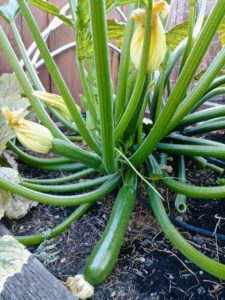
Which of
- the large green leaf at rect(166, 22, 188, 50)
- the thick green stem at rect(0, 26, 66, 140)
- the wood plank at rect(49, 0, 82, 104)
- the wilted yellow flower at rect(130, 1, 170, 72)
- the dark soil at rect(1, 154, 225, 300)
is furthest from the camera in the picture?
the wood plank at rect(49, 0, 82, 104)

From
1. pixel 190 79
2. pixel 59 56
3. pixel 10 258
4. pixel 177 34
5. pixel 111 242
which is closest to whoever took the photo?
pixel 10 258

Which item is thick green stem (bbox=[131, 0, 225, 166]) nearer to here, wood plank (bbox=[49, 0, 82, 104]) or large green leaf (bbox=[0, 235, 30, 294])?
large green leaf (bbox=[0, 235, 30, 294])

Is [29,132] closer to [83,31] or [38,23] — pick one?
[83,31]

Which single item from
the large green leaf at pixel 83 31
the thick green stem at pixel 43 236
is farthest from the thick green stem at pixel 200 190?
the large green leaf at pixel 83 31

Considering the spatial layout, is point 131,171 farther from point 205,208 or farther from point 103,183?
point 205,208

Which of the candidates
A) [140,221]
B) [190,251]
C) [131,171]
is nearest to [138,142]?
[131,171]

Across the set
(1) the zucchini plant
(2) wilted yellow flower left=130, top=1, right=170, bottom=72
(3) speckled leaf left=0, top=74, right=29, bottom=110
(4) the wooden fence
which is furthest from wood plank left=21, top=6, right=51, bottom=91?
(2) wilted yellow flower left=130, top=1, right=170, bottom=72

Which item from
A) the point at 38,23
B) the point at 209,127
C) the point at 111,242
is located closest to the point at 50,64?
the point at 111,242

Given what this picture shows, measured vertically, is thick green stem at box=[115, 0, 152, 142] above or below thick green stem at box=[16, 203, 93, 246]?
above
